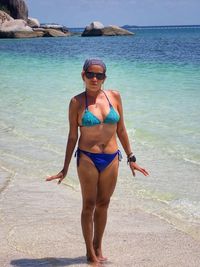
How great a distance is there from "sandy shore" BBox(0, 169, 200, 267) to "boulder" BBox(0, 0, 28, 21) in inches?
3257

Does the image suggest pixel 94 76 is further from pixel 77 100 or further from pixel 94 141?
pixel 94 141

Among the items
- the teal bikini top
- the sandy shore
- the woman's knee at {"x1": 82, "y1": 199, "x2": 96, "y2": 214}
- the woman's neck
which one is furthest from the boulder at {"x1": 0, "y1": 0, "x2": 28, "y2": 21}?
the woman's knee at {"x1": 82, "y1": 199, "x2": 96, "y2": 214}

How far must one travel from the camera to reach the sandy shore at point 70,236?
417 centimetres

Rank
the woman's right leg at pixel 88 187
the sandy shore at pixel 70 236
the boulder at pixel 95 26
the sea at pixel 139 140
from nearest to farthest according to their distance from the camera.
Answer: the woman's right leg at pixel 88 187 < the sandy shore at pixel 70 236 < the sea at pixel 139 140 < the boulder at pixel 95 26

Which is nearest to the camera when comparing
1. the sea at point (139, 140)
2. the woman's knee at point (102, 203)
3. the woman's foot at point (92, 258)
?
the woman's knee at point (102, 203)

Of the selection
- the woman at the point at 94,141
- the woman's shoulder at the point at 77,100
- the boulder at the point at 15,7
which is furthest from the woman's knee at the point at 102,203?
the boulder at the point at 15,7

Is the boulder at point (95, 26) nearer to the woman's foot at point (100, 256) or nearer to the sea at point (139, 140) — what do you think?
the sea at point (139, 140)

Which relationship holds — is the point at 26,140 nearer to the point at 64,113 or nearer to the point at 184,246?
the point at 64,113

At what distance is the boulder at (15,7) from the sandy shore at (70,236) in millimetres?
82734

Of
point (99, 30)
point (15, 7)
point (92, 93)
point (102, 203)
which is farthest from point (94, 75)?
point (15, 7)

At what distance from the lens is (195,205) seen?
5680 millimetres

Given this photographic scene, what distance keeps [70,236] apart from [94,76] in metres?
1.61

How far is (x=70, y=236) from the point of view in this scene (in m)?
4.68

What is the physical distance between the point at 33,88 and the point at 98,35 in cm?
6727
